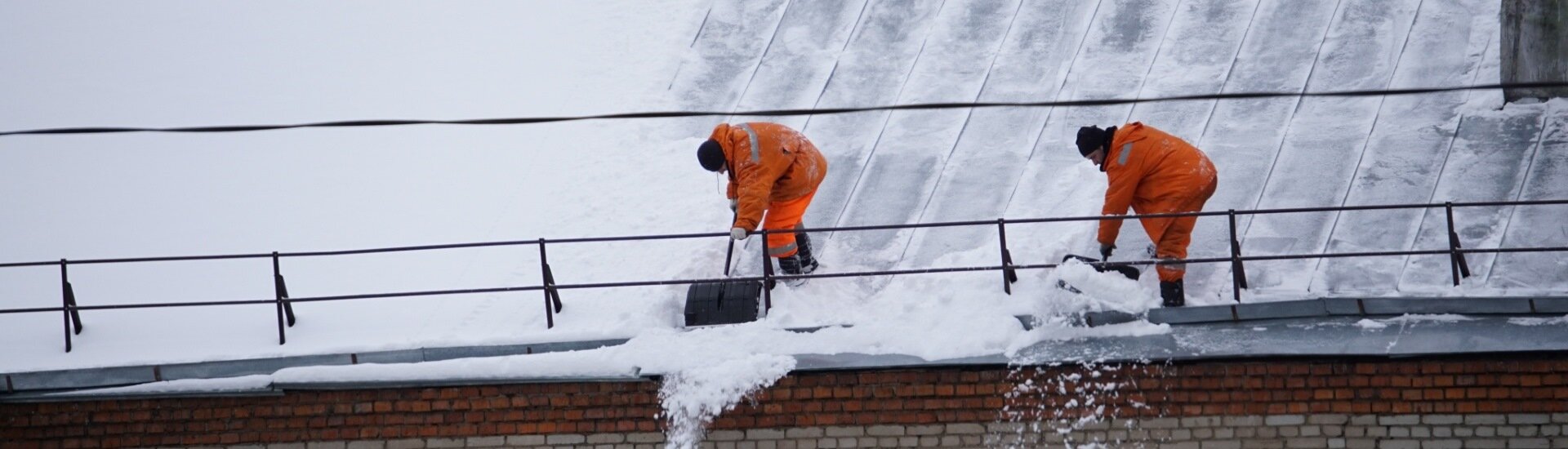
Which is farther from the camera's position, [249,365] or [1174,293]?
[1174,293]

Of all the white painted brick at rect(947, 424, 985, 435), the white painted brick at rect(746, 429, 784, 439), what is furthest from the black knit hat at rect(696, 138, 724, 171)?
the white painted brick at rect(947, 424, 985, 435)

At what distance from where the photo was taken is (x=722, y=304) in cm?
855

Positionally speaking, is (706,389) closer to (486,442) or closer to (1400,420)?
(486,442)

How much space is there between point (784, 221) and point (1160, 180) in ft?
8.27

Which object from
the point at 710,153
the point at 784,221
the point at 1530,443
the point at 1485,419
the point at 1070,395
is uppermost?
the point at 710,153

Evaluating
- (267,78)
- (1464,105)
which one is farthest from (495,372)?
(1464,105)

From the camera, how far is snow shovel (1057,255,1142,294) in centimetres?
823

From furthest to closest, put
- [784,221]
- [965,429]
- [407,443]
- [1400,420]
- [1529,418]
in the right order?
[784,221] → [407,443] → [965,429] → [1400,420] → [1529,418]

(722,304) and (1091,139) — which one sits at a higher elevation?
(1091,139)

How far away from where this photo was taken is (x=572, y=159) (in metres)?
11.1

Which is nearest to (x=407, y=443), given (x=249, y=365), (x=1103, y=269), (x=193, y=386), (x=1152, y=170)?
(x=249, y=365)

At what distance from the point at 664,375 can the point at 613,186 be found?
3.04 m

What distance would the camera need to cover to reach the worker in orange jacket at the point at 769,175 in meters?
8.58

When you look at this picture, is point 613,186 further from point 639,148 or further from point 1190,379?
point 1190,379
